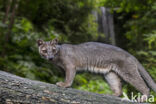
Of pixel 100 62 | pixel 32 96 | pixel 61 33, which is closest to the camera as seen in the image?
pixel 32 96

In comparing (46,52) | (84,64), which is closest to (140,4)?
(84,64)

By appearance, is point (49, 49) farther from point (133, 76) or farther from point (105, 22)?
point (105, 22)

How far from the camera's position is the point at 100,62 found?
168 inches

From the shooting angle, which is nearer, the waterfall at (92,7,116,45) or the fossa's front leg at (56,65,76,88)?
the fossa's front leg at (56,65,76,88)

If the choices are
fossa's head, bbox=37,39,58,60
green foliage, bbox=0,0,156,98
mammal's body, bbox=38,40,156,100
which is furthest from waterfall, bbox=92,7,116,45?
fossa's head, bbox=37,39,58,60

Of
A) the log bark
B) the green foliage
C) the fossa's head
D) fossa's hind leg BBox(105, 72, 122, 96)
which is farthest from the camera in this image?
the green foliage

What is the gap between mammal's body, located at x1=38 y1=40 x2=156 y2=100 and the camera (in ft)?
12.9

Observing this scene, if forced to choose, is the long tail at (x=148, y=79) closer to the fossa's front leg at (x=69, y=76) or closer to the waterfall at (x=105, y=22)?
the fossa's front leg at (x=69, y=76)

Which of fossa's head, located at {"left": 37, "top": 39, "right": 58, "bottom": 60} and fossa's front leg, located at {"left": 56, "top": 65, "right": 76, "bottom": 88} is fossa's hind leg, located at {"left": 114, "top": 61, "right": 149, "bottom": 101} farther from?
fossa's head, located at {"left": 37, "top": 39, "right": 58, "bottom": 60}

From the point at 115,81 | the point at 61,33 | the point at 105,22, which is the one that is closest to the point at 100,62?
the point at 115,81

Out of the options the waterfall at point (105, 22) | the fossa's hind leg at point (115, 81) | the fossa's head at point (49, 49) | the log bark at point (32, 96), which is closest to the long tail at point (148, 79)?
the fossa's hind leg at point (115, 81)

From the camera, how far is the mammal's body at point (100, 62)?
12.9 ft

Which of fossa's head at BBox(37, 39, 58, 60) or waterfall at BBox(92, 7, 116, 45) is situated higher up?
waterfall at BBox(92, 7, 116, 45)

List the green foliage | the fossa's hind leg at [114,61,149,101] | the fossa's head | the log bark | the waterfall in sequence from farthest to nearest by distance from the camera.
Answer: the waterfall
the green foliage
the fossa's head
the fossa's hind leg at [114,61,149,101]
the log bark
